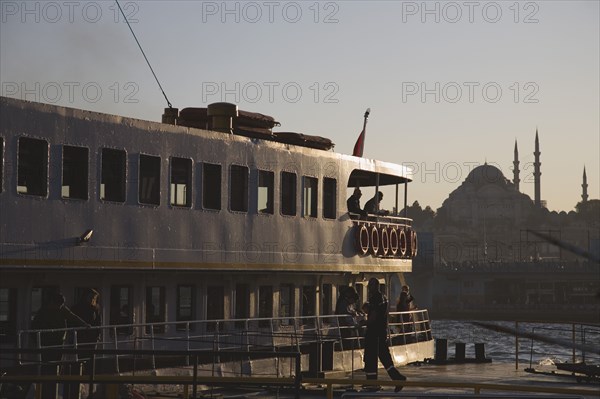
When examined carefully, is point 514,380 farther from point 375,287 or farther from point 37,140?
point 37,140

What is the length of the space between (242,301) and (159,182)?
167 inches

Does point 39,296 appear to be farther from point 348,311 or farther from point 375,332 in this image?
point 348,311

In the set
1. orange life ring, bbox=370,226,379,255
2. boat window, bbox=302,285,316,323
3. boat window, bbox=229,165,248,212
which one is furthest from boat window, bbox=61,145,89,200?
orange life ring, bbox=370,226,379,255

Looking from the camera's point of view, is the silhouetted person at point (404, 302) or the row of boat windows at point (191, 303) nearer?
the row of boat windows at point (191, 303)

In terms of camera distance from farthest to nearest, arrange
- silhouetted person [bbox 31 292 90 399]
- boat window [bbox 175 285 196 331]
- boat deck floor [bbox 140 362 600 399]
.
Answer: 1. boat window [bbox 175 285 196 331]
2. boat deck floor [bbox 140 362 600 399]
3. silhouetted person [bbox 31 292 90 399]

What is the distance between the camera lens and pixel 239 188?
24750 millimetres

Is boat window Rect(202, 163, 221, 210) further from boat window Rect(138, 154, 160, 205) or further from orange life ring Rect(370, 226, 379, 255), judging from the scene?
orange life ring Rect(370, 226, 379, 255)

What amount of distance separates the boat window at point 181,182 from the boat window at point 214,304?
2.23 metres

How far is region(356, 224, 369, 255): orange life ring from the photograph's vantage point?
93.5ft

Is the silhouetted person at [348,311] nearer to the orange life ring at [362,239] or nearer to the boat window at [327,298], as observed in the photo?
the boat window at [327,298]

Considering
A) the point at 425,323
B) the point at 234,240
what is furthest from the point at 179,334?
the point at 425,323

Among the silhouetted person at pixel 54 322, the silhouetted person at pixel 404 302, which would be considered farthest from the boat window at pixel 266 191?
the silhouetted person at pixel 54 322

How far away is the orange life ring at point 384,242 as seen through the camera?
29.9 metres

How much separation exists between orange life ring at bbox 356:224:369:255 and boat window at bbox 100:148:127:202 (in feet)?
28.2
